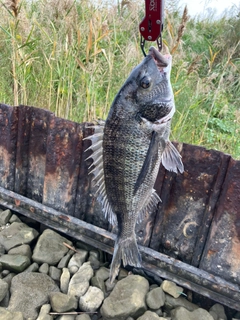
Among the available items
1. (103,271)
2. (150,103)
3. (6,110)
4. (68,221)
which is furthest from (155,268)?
(6,110)

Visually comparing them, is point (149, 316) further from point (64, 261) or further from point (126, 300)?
point (64, 261)

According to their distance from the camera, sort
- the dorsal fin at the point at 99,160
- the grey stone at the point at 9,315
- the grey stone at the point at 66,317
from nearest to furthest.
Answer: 1. the dorsal fin at the point at 99,160
2. the grey stone at the point at 9,315
3. the grey stone at the point at 66,317

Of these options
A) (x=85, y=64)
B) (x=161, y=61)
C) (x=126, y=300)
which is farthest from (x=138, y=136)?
(x=85, y=64)

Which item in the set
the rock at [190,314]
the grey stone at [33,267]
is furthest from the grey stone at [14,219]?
the rock at [190,314]

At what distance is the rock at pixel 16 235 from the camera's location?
263 centimetres

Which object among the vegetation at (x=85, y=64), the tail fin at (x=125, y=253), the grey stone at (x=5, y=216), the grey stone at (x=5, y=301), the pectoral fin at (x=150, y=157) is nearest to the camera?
the pectoral fin at (x=150, y=157)

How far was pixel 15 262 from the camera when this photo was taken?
8.05 feet

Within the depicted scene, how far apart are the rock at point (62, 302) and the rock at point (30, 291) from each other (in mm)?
89

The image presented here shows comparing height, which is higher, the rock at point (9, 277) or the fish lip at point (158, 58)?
the fish lip at point (158, 58)

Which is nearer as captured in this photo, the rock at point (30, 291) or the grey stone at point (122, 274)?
the rock at point (30, 291)

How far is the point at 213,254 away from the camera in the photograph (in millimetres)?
2248

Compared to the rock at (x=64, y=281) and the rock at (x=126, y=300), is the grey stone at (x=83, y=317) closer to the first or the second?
the rock at (x=126, y=300)

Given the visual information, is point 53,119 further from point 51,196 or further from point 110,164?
point 110,164

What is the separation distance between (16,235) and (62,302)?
75 centimetres
